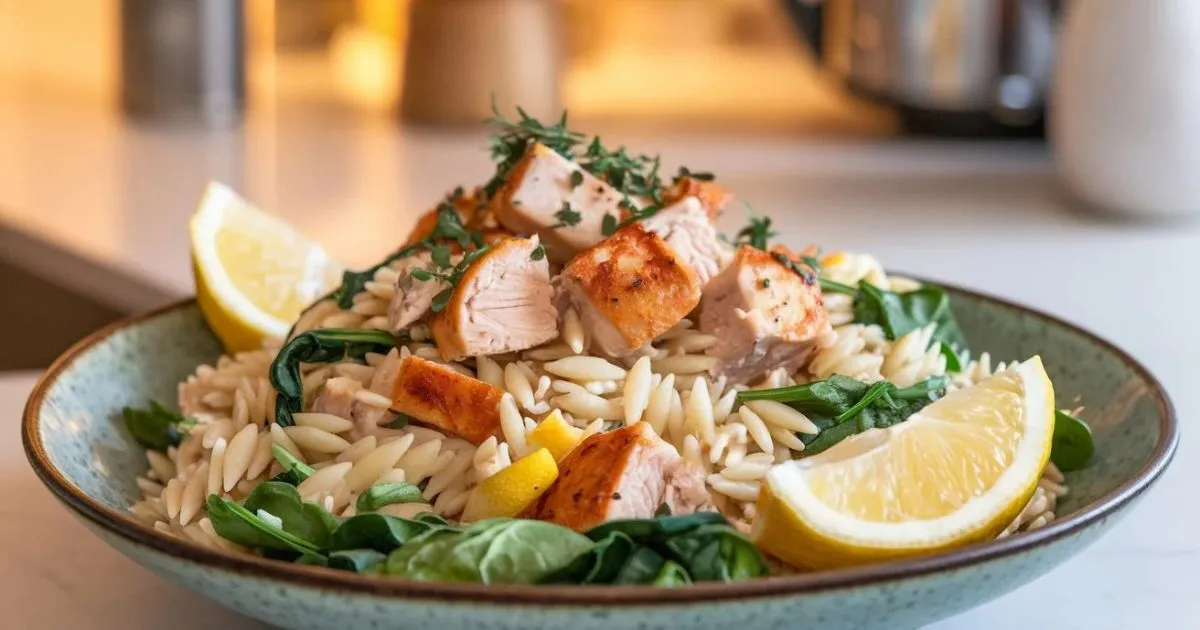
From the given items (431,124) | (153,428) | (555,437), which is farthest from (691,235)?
(431,124)

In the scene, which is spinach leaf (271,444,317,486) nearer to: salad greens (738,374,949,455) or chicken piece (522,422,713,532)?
chicken piece (522,422,713,532)

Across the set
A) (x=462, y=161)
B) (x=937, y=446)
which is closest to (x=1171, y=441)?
(x=937, y=446)

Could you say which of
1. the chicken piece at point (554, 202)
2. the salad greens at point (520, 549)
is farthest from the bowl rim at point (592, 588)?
the chicken piece at point (554, 202)

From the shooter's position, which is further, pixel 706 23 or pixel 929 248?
pixel 706 23

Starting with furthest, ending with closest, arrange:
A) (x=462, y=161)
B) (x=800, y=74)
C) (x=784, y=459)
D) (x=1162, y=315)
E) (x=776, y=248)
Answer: (x=800, y=74) < (x=462, y=161) < (x=1162, y=315) < (x=776, y=248) < (x=784, y=459)

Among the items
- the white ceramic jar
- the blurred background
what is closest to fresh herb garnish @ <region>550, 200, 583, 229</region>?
the blurred background

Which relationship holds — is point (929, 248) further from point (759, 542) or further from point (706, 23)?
point (706, 23)

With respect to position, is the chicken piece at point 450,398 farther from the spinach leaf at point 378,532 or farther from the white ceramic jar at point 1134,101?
the white ceramic jar at point 1134,101
